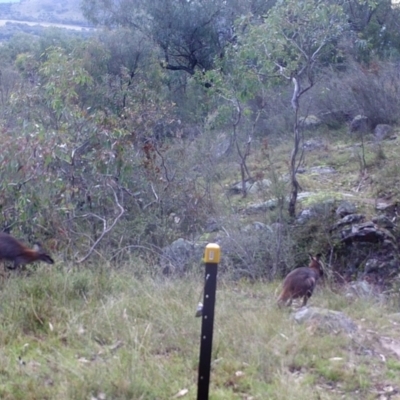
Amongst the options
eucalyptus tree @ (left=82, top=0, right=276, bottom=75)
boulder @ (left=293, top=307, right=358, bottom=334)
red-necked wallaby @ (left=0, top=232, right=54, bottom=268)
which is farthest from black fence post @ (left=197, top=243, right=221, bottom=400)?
eucalyptus tree @ (left=82, top=0, right=276, bottom=75)

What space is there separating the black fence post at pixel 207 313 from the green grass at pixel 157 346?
447mm

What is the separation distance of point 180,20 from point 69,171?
13485mm

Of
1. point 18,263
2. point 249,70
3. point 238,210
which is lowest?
point 238,210

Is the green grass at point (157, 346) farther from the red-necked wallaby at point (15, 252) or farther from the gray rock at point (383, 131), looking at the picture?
the gray rock at point (383, 131)

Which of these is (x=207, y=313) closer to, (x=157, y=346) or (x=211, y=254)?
(x=211, y=254)

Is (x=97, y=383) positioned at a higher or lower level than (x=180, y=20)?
lower

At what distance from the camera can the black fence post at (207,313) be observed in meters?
4.05

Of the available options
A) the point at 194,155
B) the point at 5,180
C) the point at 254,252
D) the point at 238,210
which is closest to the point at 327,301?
the point at 254,252

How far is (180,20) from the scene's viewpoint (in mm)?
22234

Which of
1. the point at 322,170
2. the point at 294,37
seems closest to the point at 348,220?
the point at 294,37

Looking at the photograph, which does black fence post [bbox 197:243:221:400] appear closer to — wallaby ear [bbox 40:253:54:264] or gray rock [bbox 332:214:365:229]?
wallaby ear [bbox 40:253:54:264]

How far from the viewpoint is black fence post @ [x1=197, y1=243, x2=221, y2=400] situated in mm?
4047

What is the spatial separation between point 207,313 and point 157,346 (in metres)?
1.28

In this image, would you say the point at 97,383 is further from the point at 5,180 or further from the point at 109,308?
the point at 5,180
